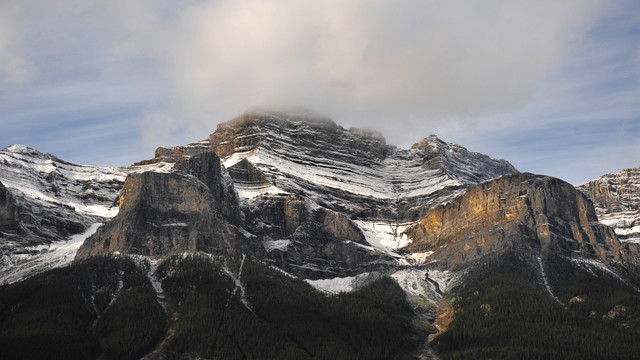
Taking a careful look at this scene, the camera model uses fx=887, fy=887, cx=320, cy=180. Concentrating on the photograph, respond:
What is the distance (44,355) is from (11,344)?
8.05 m

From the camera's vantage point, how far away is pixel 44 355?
653 feet

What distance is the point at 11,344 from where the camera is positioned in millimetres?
199750
